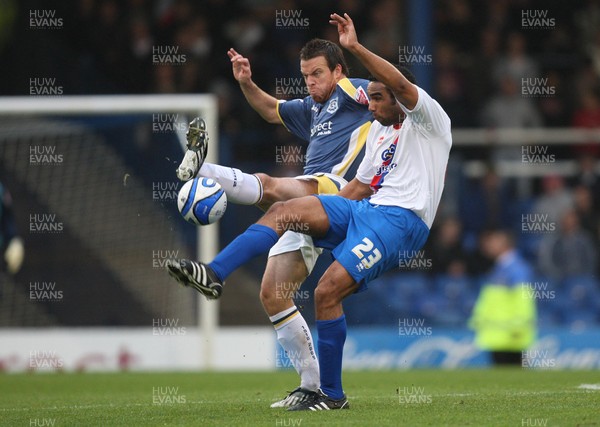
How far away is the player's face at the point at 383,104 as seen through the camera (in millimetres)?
7641

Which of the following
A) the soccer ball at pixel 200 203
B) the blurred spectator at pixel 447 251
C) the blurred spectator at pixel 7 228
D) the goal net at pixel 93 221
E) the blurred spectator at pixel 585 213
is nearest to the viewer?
the soccer ball at pixel 200 203

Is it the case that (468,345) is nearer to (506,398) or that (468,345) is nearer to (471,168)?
(471,168)

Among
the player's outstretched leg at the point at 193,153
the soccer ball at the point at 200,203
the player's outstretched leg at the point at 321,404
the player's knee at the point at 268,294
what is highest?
the player's outstretched leg at the point at 193,153

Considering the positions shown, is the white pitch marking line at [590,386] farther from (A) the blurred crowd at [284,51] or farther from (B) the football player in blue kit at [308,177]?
(A) the blurred crowd at [284,51]

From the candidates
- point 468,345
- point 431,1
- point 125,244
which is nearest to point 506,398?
point 468,345

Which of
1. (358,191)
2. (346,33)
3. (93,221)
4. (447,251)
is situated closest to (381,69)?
(346,33)

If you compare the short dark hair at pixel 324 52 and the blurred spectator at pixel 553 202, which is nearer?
the short dark hair at pixel 324 52

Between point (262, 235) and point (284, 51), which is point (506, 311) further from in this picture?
point (262, 235)

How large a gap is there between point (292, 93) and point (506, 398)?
28.0 ft

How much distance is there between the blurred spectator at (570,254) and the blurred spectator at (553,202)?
0.75 feet

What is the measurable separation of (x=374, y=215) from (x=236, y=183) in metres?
1.04

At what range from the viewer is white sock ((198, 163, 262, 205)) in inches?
307

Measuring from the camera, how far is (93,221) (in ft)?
50.9

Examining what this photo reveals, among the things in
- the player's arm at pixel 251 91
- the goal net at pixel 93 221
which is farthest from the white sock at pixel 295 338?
the goal net at pixel 93 221
